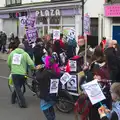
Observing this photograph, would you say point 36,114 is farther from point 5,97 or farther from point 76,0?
point 76,0

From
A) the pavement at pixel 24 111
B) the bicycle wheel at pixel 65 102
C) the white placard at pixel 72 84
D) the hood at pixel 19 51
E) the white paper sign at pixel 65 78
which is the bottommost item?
the pavement at pixel 24 111

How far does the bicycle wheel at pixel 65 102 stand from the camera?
8.20 metres

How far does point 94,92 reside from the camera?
5.29 metres

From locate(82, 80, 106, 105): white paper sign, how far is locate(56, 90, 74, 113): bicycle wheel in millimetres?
2736

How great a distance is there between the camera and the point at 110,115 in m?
4.74

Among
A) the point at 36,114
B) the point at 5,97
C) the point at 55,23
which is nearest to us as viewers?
the point at 36,114

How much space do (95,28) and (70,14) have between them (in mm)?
2685

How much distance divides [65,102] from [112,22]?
39.8 ft

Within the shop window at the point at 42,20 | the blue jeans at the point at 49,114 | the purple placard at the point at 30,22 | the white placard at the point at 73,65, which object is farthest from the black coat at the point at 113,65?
the shop window at the point at 42,20

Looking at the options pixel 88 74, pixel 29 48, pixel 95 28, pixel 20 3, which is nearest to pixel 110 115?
pixel 88 74

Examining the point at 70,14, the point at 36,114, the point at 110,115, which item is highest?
the point at 70,14

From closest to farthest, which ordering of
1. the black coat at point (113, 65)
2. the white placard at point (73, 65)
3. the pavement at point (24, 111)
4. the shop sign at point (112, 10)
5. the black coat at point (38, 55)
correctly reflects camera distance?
the black coat at point (113, 65)
the pavement at point (24, 111)
the white placard at point (73, 65)
the black coat at point (38, 55)
the shop sign at point (112, 10)

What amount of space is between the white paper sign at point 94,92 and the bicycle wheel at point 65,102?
8.98 ft

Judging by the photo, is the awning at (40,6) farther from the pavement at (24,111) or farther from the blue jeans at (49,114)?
the blue jeans at (49,114)
